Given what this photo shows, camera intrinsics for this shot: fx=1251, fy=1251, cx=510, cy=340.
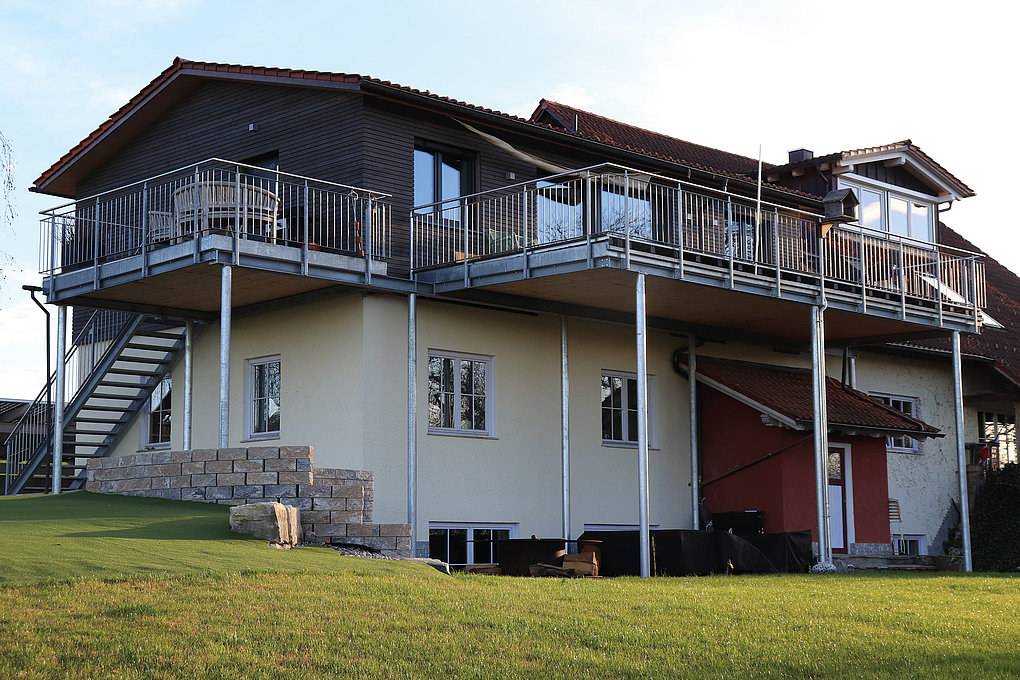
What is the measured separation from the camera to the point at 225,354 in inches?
621

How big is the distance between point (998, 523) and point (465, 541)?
1212 centimetres

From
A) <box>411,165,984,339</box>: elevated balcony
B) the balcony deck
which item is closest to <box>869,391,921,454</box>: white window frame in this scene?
<box>411,165,984,339</box>: elevated balcony

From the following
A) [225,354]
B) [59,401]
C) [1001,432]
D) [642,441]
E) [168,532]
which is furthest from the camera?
[1001,432]

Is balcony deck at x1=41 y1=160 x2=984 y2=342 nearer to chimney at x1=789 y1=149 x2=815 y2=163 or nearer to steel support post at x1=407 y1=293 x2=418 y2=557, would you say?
steel support post at x1=407 y1=293 x2=418 y2=557

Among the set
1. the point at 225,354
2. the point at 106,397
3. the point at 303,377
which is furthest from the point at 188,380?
the point at 225,354

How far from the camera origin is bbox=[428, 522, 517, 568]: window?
17469 mm

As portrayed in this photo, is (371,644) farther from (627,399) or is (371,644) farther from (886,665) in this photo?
(627,399)

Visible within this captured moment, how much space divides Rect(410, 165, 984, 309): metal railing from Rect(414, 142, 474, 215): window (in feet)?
0.48

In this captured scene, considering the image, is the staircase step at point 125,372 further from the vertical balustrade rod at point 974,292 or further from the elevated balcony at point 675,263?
the vertical balustrade rod at point 974,292

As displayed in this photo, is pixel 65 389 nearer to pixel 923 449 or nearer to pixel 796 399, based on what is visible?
pixel 796 399

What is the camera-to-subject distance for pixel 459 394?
18.1m

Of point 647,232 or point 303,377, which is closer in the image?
point 303,377

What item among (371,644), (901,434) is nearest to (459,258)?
(901,434)

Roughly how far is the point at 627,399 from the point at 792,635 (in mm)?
10800
